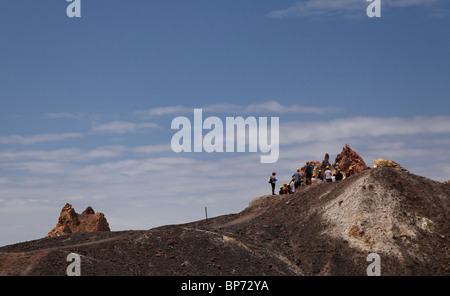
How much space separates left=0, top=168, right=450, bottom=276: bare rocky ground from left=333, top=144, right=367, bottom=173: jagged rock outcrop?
29216mm

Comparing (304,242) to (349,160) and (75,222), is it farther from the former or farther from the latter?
(75,222)

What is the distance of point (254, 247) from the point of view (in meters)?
37.1

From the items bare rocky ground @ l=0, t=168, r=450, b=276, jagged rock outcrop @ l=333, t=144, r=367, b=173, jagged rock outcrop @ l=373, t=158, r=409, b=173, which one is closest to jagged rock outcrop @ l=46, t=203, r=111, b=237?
bare rocky ground @ l=0, t=168, r=450, b=276

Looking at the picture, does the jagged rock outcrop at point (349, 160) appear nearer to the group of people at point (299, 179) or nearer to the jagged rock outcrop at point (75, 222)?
the group of people at point (299, 179)

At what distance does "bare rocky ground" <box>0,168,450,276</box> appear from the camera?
3306cm

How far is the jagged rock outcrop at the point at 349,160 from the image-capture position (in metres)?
74.3

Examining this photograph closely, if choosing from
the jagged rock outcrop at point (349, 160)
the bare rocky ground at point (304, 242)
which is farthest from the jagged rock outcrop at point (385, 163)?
the bare rocky ground at point (304, 242)

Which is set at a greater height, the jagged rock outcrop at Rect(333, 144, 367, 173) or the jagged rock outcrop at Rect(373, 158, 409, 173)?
the jagged rock outcrop at Rect(333, 144, 367, 173)

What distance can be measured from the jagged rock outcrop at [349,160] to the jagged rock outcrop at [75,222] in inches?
1340

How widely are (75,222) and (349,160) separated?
128ft

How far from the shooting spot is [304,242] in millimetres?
39219

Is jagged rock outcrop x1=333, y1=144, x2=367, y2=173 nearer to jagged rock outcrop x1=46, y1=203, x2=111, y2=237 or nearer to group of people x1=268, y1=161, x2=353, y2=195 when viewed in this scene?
group of people x1=268, y1=161, x2=353, y2=195

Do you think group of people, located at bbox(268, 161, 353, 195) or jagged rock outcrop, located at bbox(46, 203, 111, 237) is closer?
group of people, located at bbox(268, 161, 353, 195)
